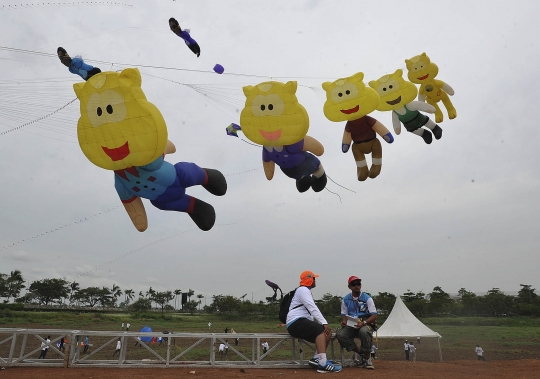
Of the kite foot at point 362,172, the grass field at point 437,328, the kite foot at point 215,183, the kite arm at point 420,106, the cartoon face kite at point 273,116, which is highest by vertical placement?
the kite arm at point 420,106

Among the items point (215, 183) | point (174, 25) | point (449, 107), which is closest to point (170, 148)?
point (215, 183)

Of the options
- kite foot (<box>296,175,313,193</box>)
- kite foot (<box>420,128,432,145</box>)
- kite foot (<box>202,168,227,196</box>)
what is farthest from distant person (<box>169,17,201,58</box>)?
kite foot (<box>420,128,432,145</box>)

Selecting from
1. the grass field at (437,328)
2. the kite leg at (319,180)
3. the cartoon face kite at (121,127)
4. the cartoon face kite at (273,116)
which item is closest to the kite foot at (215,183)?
the cartoon face kite at (273,116)

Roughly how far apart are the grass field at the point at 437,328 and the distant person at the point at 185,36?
54.4 feet

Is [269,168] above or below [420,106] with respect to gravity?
below

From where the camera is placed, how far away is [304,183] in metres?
9.03

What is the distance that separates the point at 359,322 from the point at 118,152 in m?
4.66

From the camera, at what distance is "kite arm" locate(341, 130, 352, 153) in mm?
8777

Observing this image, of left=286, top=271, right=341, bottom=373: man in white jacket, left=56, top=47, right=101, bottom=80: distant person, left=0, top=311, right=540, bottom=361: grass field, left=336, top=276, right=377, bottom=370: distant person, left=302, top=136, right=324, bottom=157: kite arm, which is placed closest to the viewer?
left=286, top=271, right=341, bottom=373: man in white jacket

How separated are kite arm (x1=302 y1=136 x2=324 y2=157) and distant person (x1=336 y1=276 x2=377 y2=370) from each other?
3085 millimetres

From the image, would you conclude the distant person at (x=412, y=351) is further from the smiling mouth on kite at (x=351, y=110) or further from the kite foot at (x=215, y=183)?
the kite foot at (x=215, y=183)

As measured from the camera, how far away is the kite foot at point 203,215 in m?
7.80

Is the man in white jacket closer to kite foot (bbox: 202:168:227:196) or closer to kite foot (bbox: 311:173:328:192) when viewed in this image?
kite foot (bbox: 202:168:227:196)

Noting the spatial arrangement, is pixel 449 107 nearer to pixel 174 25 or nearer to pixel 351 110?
pixel 351 110
